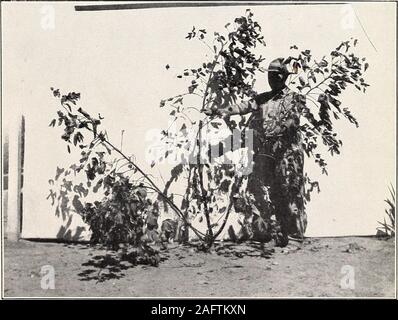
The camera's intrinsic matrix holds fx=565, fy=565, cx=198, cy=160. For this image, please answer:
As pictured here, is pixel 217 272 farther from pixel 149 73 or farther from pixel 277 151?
pixel 149 73

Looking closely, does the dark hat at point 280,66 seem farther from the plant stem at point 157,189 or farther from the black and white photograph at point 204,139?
the plant stem at point 157,189

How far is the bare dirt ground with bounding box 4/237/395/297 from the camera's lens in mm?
4594

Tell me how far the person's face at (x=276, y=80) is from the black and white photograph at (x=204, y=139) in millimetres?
12

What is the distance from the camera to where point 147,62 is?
4766 mm

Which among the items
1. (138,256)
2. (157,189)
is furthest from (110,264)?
(157,189)

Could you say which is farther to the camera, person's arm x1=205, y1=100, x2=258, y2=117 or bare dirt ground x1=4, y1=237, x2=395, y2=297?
person's arm x1=205, y1=100, x2=258, y2=117

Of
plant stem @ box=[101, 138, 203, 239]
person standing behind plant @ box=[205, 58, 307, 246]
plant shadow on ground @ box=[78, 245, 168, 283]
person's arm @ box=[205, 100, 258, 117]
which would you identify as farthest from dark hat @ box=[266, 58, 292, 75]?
plant shadow on ground @ box=[78, 245, 168, 283]

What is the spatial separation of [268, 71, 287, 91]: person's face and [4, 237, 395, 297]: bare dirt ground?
135 centimetres

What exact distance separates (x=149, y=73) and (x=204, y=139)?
0.73m

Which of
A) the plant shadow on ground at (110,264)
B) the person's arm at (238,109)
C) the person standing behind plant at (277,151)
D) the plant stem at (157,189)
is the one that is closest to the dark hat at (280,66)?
the person standing behind plant at (277,151)

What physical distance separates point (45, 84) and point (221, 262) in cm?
210

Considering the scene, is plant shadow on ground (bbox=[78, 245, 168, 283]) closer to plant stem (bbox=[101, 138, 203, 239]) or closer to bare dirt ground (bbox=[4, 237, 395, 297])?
bare dirt ground (bbox=[4, 237, 395, 297])

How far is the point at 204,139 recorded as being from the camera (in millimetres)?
4750
